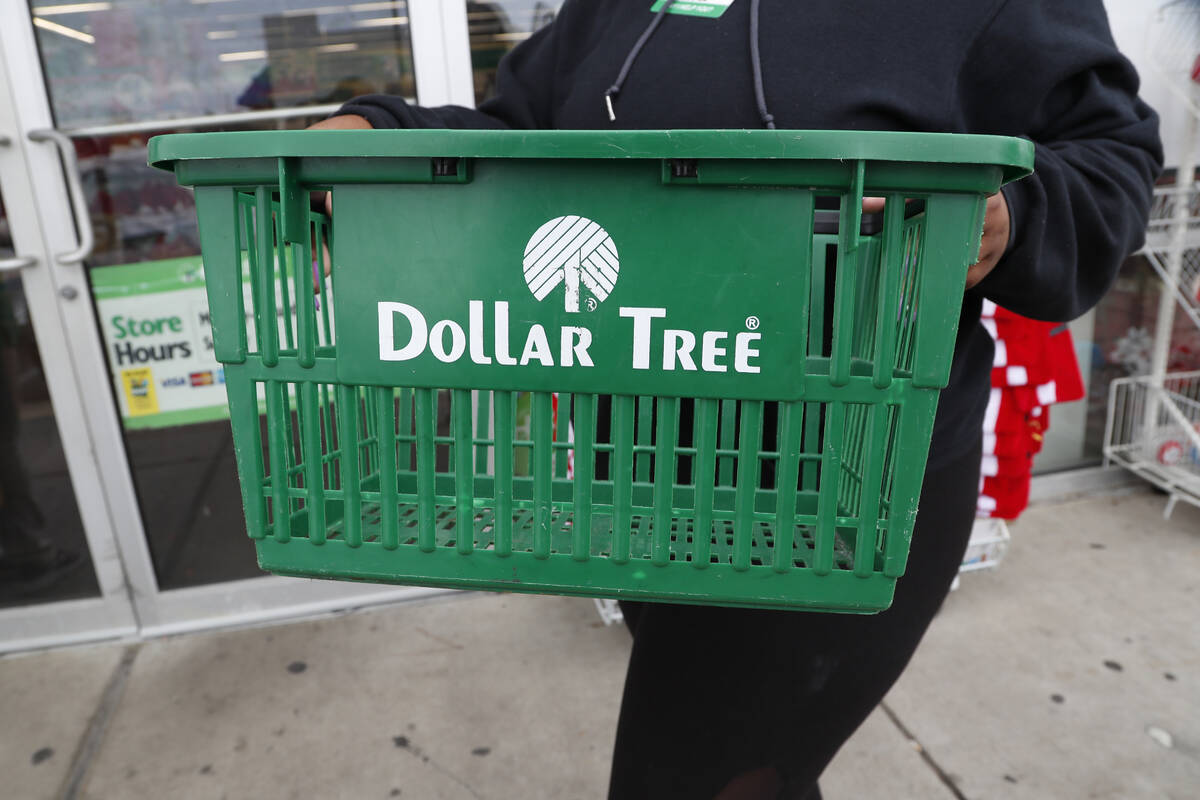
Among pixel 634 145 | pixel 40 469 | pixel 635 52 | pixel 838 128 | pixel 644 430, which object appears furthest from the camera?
pixel 40 469

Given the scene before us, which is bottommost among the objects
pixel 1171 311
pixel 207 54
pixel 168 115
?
pixel 1171 311

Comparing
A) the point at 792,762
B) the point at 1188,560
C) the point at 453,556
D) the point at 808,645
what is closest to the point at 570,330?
the point at 453,556

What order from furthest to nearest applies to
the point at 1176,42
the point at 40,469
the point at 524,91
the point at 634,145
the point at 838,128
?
the point at 1176,42, the point at 40,469, the point at 524,91, the point at 838,128, the point at 634,145

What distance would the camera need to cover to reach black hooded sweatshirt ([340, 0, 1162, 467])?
85 centimetres

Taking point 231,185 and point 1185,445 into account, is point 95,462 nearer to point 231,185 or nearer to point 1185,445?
point 231,185

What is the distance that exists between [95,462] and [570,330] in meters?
2.55

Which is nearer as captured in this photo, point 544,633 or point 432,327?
point 432,327

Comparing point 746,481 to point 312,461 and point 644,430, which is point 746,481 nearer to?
point 644,430

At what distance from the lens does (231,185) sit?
28.1 inches

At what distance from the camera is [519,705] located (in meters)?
2.36

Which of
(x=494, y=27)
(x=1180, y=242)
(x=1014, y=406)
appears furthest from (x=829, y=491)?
(x=1180, y=242)

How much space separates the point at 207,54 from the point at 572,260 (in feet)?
Answer: 7.59

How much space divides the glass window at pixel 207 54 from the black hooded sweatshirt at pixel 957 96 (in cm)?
168

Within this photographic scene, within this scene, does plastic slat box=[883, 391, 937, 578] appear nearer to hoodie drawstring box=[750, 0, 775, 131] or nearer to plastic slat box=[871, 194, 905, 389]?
plastic slat box=[871, 194, 905, 389]
